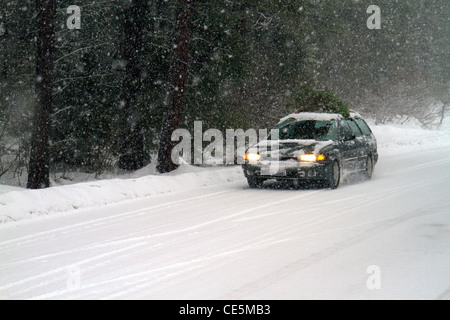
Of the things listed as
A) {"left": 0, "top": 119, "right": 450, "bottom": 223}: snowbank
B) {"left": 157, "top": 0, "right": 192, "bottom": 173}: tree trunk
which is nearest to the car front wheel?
{"left": 0, "top": 119, "right": 450, "bottom": 223}: snowbank

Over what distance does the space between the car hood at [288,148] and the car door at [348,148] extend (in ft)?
2.04

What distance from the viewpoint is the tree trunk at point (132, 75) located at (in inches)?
755

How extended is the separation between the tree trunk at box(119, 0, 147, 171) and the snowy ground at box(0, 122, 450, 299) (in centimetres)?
592

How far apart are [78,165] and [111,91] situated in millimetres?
2528

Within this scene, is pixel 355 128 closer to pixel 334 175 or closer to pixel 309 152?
→ pixel 334 175

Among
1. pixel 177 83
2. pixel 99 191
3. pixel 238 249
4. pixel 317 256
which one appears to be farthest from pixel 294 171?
Answer: pixel 317 256

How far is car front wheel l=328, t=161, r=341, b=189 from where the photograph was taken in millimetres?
13359

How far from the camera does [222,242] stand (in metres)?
8.03

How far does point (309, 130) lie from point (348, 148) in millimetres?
1028
